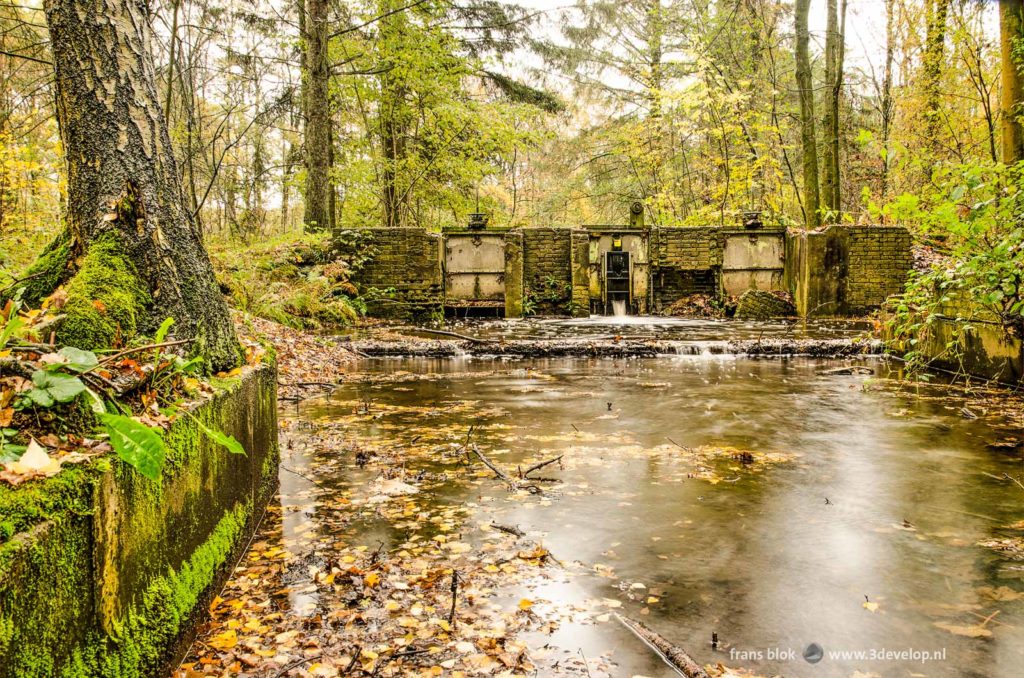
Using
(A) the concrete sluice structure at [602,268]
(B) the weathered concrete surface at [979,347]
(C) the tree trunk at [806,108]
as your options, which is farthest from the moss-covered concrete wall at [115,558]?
(C) the tree trunk at [806,108]

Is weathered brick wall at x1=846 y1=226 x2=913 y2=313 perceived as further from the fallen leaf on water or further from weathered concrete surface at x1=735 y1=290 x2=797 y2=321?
the fallen leaf on water

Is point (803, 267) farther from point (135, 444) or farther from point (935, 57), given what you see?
point (135, 444)

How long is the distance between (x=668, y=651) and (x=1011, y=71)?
874 cm

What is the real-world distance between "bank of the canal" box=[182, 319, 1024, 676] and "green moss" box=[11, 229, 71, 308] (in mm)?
1402

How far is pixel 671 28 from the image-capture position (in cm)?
2184

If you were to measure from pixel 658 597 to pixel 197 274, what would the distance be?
8.13ft

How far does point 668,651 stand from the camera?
6.97 ft

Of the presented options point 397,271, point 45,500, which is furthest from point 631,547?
point 397,271

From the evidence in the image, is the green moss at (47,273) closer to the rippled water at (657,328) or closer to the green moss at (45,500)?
the green moss at (45,500)

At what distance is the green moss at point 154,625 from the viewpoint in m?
1.46

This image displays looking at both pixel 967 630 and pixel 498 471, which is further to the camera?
pixel 498 471

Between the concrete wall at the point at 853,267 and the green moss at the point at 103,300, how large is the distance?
15.3m

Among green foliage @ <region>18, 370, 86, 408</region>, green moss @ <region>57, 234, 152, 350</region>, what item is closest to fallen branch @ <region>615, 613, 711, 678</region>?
green foliage @ <region>18, 370, 86, 408</region>

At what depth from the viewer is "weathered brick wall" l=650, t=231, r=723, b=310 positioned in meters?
17.2
